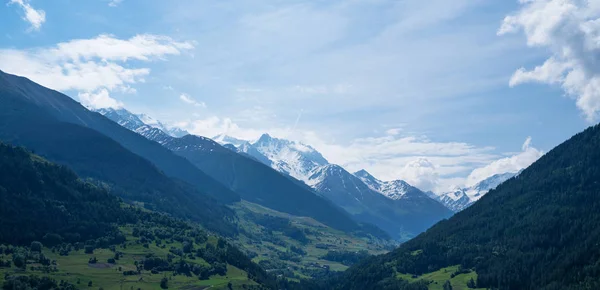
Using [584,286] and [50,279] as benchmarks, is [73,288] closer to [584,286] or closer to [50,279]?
[50,279]

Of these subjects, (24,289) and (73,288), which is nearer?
(24,289)

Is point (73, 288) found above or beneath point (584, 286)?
beneath

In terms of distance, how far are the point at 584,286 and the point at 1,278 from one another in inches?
8462

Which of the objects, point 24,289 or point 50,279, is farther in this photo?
point 50,279

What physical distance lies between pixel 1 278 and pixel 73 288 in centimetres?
2512

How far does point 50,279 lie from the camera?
19838 centimetres

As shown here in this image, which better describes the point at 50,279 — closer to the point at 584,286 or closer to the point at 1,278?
the point at 1,278

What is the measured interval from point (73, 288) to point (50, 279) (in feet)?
30.3

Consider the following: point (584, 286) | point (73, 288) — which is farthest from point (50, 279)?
point (584, 286)

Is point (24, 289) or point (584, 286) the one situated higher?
point (584, 286)

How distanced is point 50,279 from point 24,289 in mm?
16683

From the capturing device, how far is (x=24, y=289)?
182 metres

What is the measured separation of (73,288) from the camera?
655ft

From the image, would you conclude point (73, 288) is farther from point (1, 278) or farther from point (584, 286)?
point (584, 286)
